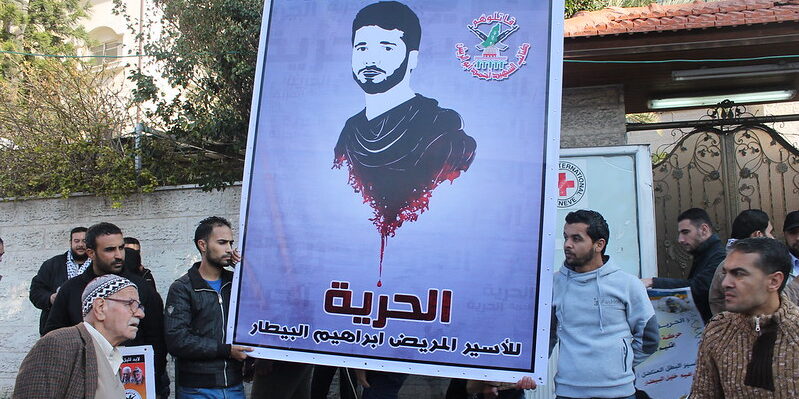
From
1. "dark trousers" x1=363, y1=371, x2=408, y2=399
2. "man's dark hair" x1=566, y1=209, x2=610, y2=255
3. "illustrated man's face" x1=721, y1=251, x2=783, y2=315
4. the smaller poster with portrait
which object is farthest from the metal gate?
the smaller poster with portrait

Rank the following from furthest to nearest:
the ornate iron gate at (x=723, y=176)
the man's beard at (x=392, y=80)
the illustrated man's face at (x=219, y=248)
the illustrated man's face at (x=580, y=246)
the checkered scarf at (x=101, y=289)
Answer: the ornate iron gate at (x=723, y=176), the illustrated man's face at (x=219, y=248), the man's beard at (x=392, y=80), the illustrated man's face at (x=580, y=246), the checkered scarf at (x=101, y=289)

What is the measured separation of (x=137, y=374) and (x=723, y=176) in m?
5.21

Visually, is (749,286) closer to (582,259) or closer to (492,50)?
(582,259)

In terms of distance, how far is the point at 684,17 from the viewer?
6.50 meters

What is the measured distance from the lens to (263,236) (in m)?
4.41

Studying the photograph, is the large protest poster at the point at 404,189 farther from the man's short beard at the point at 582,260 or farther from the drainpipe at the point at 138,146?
the drainpipe at the point at 138,146

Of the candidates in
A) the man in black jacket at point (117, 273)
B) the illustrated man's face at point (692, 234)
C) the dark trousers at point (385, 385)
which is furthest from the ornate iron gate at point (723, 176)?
the man in black jacket at point (117, 273)

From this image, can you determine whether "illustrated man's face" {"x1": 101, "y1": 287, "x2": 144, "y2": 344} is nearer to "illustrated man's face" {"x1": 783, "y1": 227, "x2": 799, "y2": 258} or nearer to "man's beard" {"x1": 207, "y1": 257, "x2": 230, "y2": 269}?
"man's beard" {"x1": 207, "y1": 257, "x2": 230, "y2": 269}

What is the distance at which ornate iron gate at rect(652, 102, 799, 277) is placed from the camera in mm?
6617

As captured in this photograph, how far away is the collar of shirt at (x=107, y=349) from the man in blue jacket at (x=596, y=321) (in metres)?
2.31

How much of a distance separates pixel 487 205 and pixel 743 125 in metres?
3.81

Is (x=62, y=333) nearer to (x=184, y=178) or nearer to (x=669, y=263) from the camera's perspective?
(x=184, y=178)

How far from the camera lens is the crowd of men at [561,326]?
289 cm

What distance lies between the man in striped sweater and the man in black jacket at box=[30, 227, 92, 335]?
4.83 m
